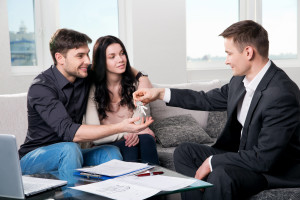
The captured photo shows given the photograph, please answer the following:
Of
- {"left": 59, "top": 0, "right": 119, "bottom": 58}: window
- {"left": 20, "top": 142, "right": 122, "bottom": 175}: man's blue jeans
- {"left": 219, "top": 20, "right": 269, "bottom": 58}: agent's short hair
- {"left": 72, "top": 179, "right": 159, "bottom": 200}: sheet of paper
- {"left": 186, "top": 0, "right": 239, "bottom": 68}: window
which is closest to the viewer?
{"left": 72, "top": 179, "right": 159, "bottom": 200}: sheet of paper

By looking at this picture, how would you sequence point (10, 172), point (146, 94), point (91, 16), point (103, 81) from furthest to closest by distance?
point (91, 16) < point (103, 81) < point (146, 94) < point (10, 172)

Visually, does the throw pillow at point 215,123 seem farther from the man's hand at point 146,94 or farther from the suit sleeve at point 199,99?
the man's hand at point 146,94

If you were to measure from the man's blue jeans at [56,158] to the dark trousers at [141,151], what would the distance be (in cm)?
19

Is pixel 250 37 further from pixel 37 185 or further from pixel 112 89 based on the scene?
pixel 37 185

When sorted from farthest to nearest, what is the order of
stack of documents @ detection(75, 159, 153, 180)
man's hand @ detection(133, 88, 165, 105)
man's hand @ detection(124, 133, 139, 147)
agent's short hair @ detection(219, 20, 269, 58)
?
1. man's hand @ detection(124, 133, 139, 147)
2. man's hand @ detection(133, 88, 165, 105)
3. agent's short hair @ detection(219, 20, 269, 58)
4. stack of documents @ detection(75, 159, 153, 180)

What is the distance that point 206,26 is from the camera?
5.21 m

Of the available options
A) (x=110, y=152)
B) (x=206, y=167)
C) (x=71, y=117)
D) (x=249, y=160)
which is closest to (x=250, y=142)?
(x=249, y=160)

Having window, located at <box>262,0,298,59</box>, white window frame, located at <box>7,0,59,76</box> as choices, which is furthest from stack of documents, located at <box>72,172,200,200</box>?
window, located at <box>262,0,298,59</box>

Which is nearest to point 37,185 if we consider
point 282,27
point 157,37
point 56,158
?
point 56,158

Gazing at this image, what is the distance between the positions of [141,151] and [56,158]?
0.61m

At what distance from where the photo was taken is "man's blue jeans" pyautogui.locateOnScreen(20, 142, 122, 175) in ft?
7.57

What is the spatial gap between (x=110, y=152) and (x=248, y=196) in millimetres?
902

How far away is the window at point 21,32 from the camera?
3992 millimetres

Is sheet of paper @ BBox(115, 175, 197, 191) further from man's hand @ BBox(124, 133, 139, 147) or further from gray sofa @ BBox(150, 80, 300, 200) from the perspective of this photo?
gray sofa @ BBox(150, 80, 300, 200)
